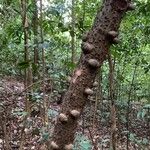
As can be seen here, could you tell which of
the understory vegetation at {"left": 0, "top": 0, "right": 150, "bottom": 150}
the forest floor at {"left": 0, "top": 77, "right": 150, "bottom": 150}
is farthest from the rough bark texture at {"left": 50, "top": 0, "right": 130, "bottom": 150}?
the forest floor at {"left": 0, "top": 77, "right": 150, "bottom": 150}

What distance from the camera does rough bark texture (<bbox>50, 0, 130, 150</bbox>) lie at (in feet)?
5.62

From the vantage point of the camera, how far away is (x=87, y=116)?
21.1 feet

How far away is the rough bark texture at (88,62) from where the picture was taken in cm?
171

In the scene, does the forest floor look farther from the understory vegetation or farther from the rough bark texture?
the rough bark texture

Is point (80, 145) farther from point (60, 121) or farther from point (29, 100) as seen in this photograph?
point (29, 100)

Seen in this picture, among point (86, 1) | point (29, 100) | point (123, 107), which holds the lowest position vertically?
point (123, 107)

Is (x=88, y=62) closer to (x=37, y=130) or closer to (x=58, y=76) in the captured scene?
(x=58, y=76)

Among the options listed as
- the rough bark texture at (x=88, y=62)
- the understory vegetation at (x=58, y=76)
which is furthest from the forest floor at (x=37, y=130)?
the rough bark texture at (x=88, y=62)

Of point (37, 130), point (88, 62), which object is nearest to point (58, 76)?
point (37, 130)

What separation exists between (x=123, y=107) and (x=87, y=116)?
0.69 m

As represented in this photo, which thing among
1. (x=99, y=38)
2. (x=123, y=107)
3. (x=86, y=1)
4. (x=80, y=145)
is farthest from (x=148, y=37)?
(x=99, y=38)

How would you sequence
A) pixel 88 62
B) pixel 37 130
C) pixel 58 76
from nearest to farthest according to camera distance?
pixel 88 62
pixel 58 76
pixel 37 130

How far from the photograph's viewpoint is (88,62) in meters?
1.76

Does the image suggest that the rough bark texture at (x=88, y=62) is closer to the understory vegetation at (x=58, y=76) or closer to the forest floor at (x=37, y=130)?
→ the understory vegetation at (x=58, y=76)
